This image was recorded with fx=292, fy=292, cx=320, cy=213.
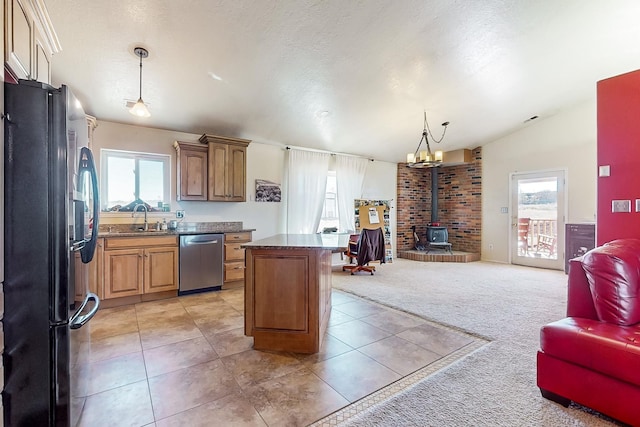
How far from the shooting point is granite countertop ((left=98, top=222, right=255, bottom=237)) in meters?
3.69

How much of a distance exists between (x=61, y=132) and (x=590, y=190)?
7558 mm

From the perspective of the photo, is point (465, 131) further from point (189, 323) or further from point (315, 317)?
point (189, 323)

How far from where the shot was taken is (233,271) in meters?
4.43

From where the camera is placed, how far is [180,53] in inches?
114

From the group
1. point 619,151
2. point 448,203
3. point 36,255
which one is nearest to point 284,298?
point 36,255

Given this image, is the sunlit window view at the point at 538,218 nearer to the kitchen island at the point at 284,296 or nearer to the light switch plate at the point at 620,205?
the light switch plate at the point at 620,205

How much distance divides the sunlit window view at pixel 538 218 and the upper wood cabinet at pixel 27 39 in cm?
784

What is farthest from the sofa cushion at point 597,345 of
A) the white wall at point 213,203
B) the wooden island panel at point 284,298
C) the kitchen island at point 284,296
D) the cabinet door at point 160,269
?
the white wall at point 213,203

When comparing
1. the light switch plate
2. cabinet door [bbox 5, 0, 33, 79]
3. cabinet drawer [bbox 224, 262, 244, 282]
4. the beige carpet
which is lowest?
the beige carpet

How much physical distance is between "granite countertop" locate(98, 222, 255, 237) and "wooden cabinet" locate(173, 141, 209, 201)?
0.49 metres

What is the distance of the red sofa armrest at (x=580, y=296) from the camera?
1.92 meters

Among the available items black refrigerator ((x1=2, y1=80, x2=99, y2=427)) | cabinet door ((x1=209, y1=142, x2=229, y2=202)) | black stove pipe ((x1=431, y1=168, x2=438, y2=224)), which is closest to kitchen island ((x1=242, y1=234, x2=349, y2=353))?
black refrigerator ((x1=2, y1=80, x2=99, y2=427))

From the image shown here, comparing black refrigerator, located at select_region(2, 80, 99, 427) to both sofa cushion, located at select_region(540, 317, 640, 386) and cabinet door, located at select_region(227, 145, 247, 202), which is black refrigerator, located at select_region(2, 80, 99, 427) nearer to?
sofa cushion, located at select_region(540, 317, 640, 386)

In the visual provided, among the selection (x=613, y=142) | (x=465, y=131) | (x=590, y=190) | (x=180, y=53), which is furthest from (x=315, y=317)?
(x=590, y=190)
